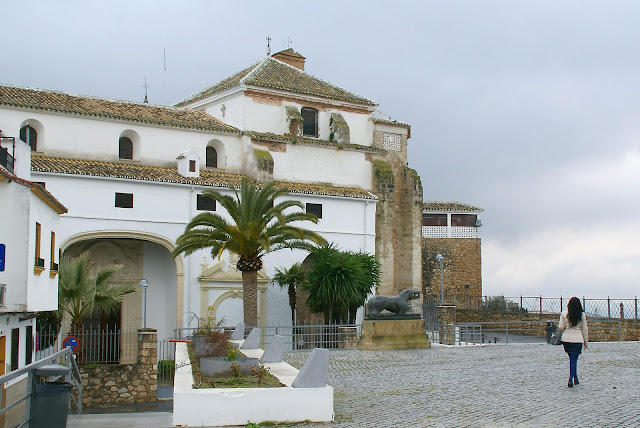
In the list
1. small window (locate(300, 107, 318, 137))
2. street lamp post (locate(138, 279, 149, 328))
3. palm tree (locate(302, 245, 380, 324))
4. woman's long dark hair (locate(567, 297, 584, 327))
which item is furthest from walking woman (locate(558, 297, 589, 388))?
small window (locate(300, 107, 318, 137))

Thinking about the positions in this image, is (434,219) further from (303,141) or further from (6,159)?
(6,159)

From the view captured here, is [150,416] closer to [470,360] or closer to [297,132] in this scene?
[470,360]

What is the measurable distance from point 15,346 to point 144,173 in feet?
44.6

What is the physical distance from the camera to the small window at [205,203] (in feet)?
105

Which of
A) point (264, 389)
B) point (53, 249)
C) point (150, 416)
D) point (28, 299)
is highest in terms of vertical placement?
point (53, 249)

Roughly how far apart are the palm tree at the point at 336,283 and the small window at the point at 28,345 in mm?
12022

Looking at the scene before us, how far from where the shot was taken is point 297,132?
36.5 metres

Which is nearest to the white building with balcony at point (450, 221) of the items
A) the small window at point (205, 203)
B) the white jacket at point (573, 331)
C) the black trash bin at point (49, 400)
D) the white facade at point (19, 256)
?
the small window at point (205, 203)

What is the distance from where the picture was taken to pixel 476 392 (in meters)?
13.1

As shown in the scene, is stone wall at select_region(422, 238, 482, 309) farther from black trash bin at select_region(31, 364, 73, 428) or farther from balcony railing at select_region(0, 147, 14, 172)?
black trash bin at select_region(31, 364, 73, 428)

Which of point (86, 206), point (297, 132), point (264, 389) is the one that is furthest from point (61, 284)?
point (264, 389)

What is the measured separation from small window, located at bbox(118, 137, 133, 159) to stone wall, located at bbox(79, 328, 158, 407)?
10.6 meters

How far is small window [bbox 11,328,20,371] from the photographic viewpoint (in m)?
18.2

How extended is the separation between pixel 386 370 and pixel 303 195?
57.9 feet
